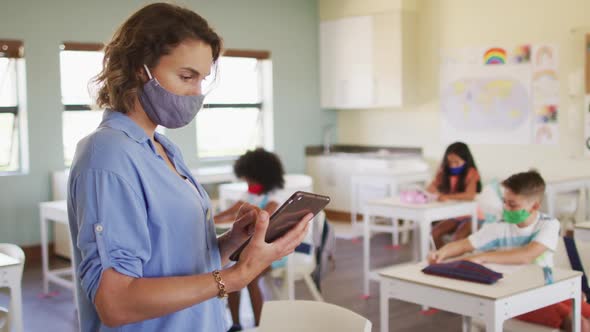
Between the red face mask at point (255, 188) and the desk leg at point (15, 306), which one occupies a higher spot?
the red face mask at point (255, 188)

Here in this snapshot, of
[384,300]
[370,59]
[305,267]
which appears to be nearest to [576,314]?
[384,300]

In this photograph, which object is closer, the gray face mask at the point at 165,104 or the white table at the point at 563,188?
the gray face mask at the point at 165,104

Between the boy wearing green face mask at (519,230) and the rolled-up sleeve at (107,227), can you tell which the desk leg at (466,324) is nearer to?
the boy wearing green face mask at (519,230)

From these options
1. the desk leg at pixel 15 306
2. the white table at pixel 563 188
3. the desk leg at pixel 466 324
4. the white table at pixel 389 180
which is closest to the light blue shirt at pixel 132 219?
the desk leg at pixel 15 306

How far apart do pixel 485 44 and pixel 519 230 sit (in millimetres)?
3990

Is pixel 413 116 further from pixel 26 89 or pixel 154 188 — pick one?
pixel 154 188

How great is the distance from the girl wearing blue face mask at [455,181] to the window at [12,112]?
3.60 metres

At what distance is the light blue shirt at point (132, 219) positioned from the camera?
119cm

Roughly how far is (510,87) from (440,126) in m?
0.90

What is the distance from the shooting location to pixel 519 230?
10.9 feet

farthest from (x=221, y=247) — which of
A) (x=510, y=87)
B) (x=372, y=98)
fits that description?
(x=372, y=98)

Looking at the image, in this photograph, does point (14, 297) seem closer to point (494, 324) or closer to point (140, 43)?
point (494, 324)

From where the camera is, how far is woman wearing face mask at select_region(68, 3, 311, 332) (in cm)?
119

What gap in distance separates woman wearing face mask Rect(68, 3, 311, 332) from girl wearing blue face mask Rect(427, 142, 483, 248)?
413 cm
